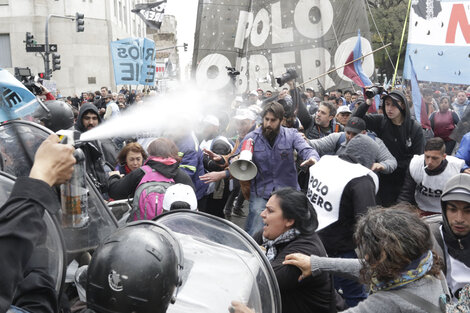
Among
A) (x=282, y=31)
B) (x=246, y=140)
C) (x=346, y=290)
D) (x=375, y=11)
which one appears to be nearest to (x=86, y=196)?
(x=346, y=290)

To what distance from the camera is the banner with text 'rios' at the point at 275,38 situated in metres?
16.1

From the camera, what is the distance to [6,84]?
246cm

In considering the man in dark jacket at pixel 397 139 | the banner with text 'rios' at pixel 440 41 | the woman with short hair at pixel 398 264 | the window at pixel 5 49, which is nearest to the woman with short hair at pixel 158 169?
the woman with short hair at pixel 398 264

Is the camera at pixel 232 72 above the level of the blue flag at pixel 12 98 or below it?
above

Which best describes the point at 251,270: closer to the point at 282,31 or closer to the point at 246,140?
the point at 246,140

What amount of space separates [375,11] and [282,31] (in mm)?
19961

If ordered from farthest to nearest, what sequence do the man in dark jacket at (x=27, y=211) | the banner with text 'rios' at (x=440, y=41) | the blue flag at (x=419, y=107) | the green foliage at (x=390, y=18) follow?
the green foliage at (x=390, y=18), the blue flag at (x=419, y=107), the banner with text 'rios' at (x=440, y=41), the man in dark jacket at (x=27, y=211)

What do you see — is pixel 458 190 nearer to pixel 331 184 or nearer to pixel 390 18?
pixel 331 184

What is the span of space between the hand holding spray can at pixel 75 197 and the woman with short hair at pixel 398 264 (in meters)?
1.24

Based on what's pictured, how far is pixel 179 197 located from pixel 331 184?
123 cm

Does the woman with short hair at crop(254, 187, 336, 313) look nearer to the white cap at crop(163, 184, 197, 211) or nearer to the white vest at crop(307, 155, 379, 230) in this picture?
the white cap at crop(163, 184, 197, 211)

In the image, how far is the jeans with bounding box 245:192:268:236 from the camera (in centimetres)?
475

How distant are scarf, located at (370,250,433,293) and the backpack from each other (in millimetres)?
1807

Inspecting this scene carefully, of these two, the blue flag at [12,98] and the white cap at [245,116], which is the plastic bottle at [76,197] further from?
the white cap at [245,116]
